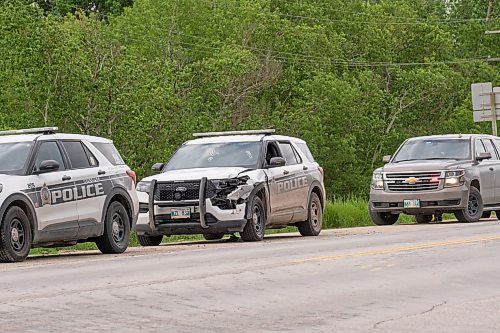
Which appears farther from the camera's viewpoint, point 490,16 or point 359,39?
point 490,16

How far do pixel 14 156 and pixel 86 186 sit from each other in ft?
4.22

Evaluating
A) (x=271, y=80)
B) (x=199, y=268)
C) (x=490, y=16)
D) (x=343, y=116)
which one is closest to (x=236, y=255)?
(x=199, y=268)

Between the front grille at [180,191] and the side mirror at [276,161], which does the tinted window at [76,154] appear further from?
the side mirror at [276,161]

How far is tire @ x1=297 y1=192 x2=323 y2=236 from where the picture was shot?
2455 cm

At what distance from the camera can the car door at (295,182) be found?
2375cm

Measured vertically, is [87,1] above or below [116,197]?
above

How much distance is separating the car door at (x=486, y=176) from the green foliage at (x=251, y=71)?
20.0 m

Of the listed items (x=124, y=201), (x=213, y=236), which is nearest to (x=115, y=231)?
(x=124, y=201)

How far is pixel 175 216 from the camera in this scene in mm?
21938

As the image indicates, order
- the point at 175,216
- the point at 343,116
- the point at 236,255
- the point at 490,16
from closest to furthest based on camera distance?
the point at 236,255
the point at 175,216
the point at 343,116
the point at 490,16

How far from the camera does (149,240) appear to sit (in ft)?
76.0

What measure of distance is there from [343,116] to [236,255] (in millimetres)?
62124

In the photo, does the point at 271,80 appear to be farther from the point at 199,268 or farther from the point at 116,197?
the point at 199,268

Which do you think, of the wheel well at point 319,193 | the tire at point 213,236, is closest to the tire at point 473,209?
the wheel well at point 319,193
